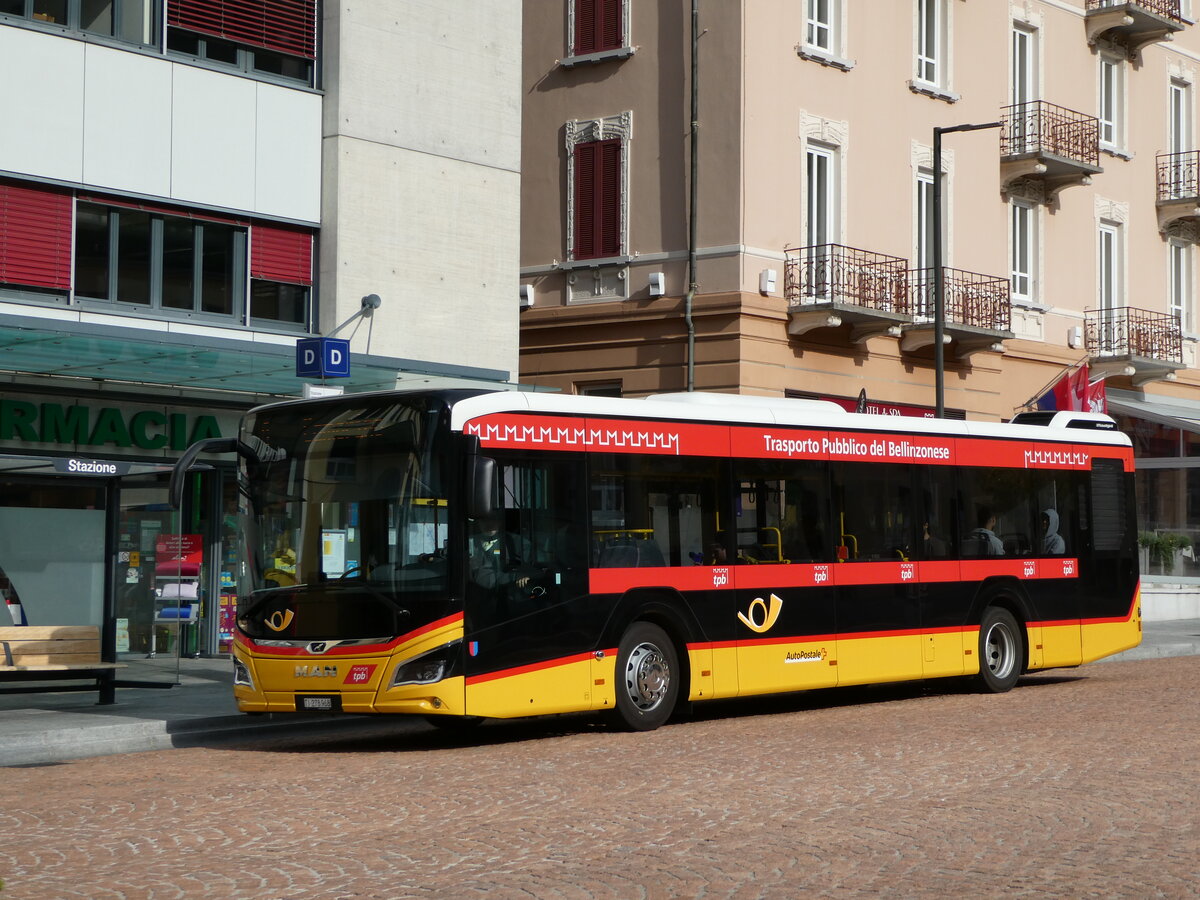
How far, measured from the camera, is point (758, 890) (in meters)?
7.57

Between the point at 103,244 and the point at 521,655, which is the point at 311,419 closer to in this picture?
the point at 521,655

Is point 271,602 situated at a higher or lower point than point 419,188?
lower

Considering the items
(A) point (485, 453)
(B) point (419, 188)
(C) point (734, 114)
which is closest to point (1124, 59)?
(C) point (734, 114)

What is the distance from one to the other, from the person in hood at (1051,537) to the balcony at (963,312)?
11.6 metres

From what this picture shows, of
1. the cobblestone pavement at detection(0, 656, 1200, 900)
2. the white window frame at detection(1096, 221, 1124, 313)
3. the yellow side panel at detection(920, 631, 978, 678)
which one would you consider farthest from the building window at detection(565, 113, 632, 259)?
the cobblestone pavement at detection(0, 656, 1200, 900)

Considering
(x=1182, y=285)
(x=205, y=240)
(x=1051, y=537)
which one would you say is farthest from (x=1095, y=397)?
(x=205, y=240)

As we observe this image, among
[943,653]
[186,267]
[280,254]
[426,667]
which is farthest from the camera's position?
A: [280,254]

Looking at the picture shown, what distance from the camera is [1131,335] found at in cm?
3734

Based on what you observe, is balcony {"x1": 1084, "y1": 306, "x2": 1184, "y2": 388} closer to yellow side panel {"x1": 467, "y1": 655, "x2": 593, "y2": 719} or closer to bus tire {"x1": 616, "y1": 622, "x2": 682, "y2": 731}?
bus tire {"x1": 616, "y1": 622, "x2": 682, "y2": 731}

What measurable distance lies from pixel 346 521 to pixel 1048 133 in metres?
24.6

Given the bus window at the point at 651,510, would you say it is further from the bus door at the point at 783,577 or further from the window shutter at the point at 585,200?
the window shutter at the point at 585,200

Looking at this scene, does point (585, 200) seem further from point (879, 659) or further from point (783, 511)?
point (783, 511)

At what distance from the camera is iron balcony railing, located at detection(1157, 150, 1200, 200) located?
3966cm

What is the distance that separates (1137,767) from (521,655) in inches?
186
